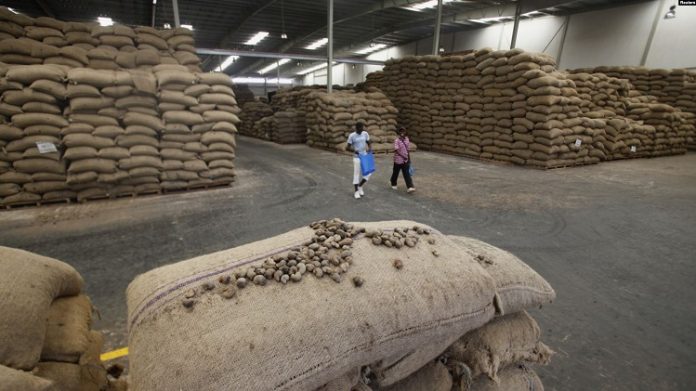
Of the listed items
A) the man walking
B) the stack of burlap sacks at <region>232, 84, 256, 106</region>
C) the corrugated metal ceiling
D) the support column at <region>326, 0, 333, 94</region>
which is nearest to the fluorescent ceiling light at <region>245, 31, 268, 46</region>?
the corrugated metal ceiling

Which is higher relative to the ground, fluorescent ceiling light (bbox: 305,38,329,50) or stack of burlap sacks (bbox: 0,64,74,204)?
fluorescent ceiling light (bbox: 305,38,329,50)

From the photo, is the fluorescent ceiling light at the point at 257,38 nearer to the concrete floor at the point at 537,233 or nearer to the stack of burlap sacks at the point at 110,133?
the concrete floor at the point at 537,233

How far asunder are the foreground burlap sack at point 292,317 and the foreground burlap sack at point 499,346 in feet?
0.67

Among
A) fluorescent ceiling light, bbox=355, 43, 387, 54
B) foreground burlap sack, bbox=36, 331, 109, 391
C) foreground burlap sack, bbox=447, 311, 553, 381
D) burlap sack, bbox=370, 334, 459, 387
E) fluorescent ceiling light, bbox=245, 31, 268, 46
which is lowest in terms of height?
foreground burlap sack, bbox=447, 311, 553, 381

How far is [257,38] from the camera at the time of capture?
2270cm

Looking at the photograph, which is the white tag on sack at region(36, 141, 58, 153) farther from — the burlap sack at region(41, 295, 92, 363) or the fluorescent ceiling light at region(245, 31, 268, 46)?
the fluorescent ceiling light at region(245, 31, 268, 46)

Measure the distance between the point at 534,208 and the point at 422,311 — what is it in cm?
543

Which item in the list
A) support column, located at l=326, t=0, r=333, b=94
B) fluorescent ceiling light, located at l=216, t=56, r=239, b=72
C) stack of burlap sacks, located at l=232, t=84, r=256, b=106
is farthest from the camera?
fluorescent ceiling light, located at l=216, t=56, r=239, b=72

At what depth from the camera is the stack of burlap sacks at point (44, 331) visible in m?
0.94

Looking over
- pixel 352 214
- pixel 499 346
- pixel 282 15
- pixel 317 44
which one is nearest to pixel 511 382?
pixel 499 346

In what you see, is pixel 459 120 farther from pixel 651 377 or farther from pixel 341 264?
pixel 341 264

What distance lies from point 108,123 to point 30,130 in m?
1.11

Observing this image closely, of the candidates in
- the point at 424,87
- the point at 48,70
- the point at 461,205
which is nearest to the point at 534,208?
the point at 461,205

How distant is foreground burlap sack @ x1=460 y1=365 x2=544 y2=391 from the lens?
1733 mm
